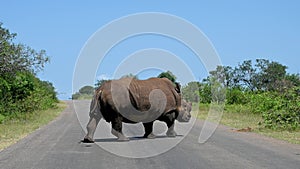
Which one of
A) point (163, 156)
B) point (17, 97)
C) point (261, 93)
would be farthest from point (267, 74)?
point (163, 156)

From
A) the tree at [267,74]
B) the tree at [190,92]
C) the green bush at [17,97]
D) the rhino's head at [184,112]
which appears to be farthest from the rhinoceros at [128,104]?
the tree at [267,74]

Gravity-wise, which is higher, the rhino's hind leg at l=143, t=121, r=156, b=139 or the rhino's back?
the rhino's back

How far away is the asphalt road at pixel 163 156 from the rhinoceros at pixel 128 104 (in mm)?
619

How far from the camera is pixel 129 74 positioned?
54.3ft

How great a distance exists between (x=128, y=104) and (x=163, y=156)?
4.24 metres

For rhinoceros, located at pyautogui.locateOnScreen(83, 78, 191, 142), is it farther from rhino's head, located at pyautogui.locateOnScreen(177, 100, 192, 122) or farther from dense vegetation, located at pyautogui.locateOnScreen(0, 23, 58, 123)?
dense vegetation, located at pyautogui.locateOnScreen(0, 23, 58, 123)

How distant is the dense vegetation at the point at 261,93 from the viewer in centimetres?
2323

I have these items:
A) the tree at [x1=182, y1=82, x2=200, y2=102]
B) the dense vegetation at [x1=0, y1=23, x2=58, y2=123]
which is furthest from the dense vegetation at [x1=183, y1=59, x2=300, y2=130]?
the dense vegetation at [x1=0, y1=23, x2=58, y2=123]

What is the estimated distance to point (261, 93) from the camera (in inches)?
1661

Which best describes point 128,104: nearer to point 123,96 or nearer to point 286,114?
point 123,96

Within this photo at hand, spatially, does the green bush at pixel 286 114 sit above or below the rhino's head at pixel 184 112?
above

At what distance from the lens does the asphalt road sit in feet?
35.8

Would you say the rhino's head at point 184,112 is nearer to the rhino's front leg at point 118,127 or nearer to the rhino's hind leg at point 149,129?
the rhino's hind leg at point 149,129

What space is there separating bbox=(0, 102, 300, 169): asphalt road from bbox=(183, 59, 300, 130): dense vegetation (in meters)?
5.02
